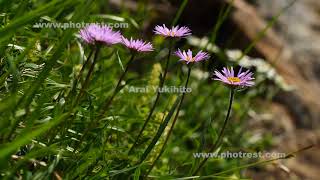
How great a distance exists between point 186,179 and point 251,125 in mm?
2917

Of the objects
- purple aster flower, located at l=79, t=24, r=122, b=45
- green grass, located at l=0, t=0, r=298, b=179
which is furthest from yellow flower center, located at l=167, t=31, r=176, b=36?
purple aster flower, located at l=79, t=24, r=122, b=45

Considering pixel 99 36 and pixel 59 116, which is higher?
pixel 99 36

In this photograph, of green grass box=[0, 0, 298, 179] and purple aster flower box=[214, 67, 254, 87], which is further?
purple aster flower box=[214, 67, 254, 87]

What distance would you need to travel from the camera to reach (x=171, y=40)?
1.53m

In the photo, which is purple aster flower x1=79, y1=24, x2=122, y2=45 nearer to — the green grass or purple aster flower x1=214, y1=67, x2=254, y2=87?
the green grass

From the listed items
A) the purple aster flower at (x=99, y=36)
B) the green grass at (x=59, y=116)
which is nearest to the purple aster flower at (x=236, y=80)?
the green grass at (x=59, y=116)

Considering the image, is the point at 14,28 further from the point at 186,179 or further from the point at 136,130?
the point at 136,130

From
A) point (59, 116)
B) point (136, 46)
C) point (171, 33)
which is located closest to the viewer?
point (59, 116)

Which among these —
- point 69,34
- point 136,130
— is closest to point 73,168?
point 69,34

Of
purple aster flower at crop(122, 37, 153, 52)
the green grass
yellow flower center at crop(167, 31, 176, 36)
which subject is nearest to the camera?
the green grass

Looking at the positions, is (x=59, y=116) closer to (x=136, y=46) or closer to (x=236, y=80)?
(x=136, y=46)

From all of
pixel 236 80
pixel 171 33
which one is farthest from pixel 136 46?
pixel 236 80

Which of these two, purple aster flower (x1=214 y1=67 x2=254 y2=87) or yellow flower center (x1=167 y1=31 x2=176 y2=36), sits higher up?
yellow flower center (x1=167 y1=31 x2=176 y2=36)

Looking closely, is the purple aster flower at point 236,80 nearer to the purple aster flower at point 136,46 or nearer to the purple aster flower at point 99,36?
the purple aster flower at point 136,46
